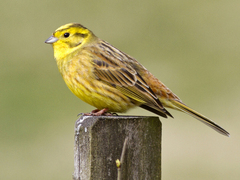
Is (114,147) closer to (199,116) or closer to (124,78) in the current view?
(124,78)

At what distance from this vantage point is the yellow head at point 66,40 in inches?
245

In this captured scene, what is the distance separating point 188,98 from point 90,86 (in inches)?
261

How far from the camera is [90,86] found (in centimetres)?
566

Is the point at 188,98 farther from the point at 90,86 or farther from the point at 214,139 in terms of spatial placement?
the point at 90,86

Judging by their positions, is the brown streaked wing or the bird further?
the bird

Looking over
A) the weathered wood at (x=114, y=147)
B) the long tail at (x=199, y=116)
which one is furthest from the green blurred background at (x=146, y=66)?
the weathered wood at (x=114, y=147)

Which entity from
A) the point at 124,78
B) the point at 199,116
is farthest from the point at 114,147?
the point at 199,116

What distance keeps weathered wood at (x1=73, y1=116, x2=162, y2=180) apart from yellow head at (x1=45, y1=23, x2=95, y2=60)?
7.34ft

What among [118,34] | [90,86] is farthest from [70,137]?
[90,86]

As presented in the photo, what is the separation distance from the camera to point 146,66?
12.7 metres

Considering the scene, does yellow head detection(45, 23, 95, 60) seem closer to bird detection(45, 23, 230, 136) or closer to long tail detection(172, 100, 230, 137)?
bird detection(45, 23, 230, 136)

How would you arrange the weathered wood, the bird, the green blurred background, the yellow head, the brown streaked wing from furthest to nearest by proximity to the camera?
the green blurred background, the yellow head, the bird, the brown streaked wing, the weathered wood

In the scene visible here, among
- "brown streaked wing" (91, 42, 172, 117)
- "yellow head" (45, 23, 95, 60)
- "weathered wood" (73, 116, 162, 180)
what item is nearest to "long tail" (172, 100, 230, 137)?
"brown streaked wing" (91, 42, 172, 117)

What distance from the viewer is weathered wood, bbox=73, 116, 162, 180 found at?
13.0 feet
